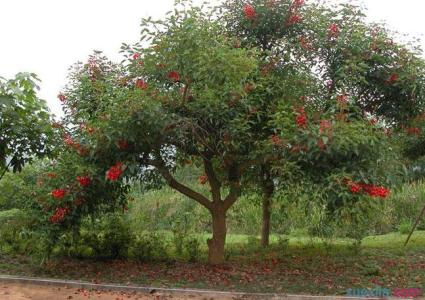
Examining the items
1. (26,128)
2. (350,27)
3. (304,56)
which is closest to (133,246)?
(26,128)

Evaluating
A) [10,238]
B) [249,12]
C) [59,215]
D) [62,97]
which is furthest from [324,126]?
[10,238]

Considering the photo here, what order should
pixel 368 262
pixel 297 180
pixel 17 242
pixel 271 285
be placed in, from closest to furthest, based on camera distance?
pixel 297 180, pixel 271 285, pixel 368 262, pixel 17 242

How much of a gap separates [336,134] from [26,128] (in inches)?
149

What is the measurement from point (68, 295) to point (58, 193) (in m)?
1.08

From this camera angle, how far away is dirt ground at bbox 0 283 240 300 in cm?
550

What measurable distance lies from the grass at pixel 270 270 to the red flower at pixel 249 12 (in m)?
3.13

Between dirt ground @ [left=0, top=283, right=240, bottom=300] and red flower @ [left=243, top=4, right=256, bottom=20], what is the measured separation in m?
3.26

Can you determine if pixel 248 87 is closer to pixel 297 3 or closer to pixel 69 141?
pixel 297 3

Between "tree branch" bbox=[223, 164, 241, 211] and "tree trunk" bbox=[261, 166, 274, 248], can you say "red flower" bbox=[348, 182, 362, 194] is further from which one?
"tree branch" bbox=[223, 164, 241, 211]

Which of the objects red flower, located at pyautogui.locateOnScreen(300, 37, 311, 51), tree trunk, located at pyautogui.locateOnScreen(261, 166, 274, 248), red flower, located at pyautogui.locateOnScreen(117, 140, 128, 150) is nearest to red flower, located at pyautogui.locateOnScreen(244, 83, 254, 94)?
red flower, located at pyautogui.locateOnScreen(300, 37, 311, 51)

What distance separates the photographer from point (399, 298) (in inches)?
203

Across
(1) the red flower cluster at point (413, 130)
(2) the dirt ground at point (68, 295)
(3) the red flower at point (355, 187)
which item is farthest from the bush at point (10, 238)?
(1) the red flower cluster at point (413, 130)

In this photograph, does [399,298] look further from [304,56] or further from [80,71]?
[80,71]

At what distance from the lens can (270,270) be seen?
679cm
